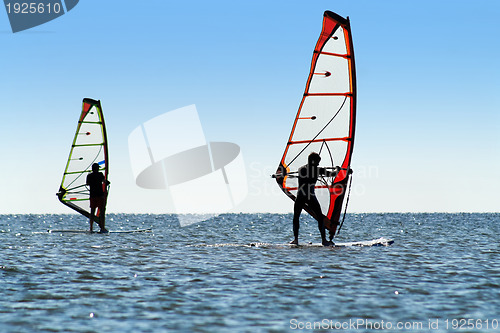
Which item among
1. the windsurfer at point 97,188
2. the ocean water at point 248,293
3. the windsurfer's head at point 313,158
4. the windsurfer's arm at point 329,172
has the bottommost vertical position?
the ocean water at point 248,293

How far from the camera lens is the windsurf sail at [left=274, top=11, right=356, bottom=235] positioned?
12.5 meters

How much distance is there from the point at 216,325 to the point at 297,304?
4.18ft

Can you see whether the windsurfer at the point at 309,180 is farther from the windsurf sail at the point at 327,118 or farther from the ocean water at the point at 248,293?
the ocean water at the point at 248,293

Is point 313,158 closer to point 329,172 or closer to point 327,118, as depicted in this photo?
point 329,172

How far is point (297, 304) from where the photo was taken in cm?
627

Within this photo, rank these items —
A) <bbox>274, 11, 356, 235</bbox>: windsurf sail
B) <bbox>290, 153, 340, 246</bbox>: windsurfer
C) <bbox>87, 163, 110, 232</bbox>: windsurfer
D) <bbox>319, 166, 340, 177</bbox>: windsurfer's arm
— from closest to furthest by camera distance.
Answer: <bbox>290, 153, 340, 246</bbox>: windsurfer → <bbox>319, 166, 340, 177</bbox>: windsurfer's arm → <bbox>274, 11, 356, 235</bbox>: windsurf sail → <bbox>87, 163, 110, 232</bbox>: windsurfer

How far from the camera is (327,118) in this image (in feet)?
41.3

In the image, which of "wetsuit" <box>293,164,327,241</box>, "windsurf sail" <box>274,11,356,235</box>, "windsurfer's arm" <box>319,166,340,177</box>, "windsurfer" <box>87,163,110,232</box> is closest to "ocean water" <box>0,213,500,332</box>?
"wetsuit" <box>293,164,327,241</box>

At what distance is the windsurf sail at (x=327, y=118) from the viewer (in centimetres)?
1247

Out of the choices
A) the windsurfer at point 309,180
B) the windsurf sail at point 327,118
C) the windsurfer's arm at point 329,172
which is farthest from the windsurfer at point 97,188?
the windsurfer's arm at point 329,172

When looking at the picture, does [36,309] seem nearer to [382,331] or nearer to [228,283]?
[228,283]

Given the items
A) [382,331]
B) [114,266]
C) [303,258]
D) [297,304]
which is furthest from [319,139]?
[382,331]

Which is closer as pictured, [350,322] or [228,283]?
[350,322]

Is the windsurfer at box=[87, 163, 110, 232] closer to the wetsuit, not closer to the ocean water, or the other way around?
the ocean water
